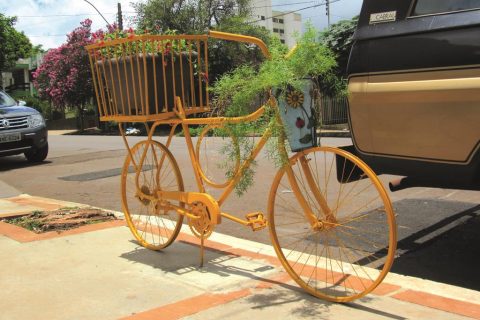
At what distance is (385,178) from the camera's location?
27.1 ft

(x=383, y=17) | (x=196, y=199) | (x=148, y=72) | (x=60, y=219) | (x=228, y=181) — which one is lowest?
(x=60, y=219)

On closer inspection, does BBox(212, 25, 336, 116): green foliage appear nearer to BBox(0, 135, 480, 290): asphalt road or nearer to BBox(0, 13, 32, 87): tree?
BBox(0, 135, 480, 290): asphalt road

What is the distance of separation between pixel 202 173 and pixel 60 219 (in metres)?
2.33

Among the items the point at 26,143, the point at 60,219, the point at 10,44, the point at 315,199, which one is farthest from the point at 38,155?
the point at 10,44

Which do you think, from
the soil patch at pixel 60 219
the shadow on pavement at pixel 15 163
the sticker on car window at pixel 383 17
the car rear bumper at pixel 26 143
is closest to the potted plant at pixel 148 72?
the sticker on car window at pixel 383 17

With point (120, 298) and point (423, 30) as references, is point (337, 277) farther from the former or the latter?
point (423, 30)

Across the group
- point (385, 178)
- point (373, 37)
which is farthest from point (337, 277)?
point (385, 178)

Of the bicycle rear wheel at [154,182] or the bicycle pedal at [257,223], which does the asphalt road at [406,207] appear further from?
the bicycle rear wheel at [154,182]

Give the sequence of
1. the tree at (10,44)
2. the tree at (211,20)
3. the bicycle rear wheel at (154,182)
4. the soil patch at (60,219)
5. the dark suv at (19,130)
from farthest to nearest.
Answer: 1. the tree at (10,44)
2. the tree at (211,20)
3. the dark suv at (19,130)
4. the soil patch at (60,219)
5. the bicycle rear wheel at (154,182)

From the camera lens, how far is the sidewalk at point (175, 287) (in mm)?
3387

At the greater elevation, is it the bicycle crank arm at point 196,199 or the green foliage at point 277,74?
the green foliage at point 277,74

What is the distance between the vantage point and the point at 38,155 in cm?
1292

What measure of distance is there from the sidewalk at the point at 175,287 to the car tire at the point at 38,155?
8053 millimetres

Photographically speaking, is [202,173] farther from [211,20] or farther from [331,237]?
[211,20]
